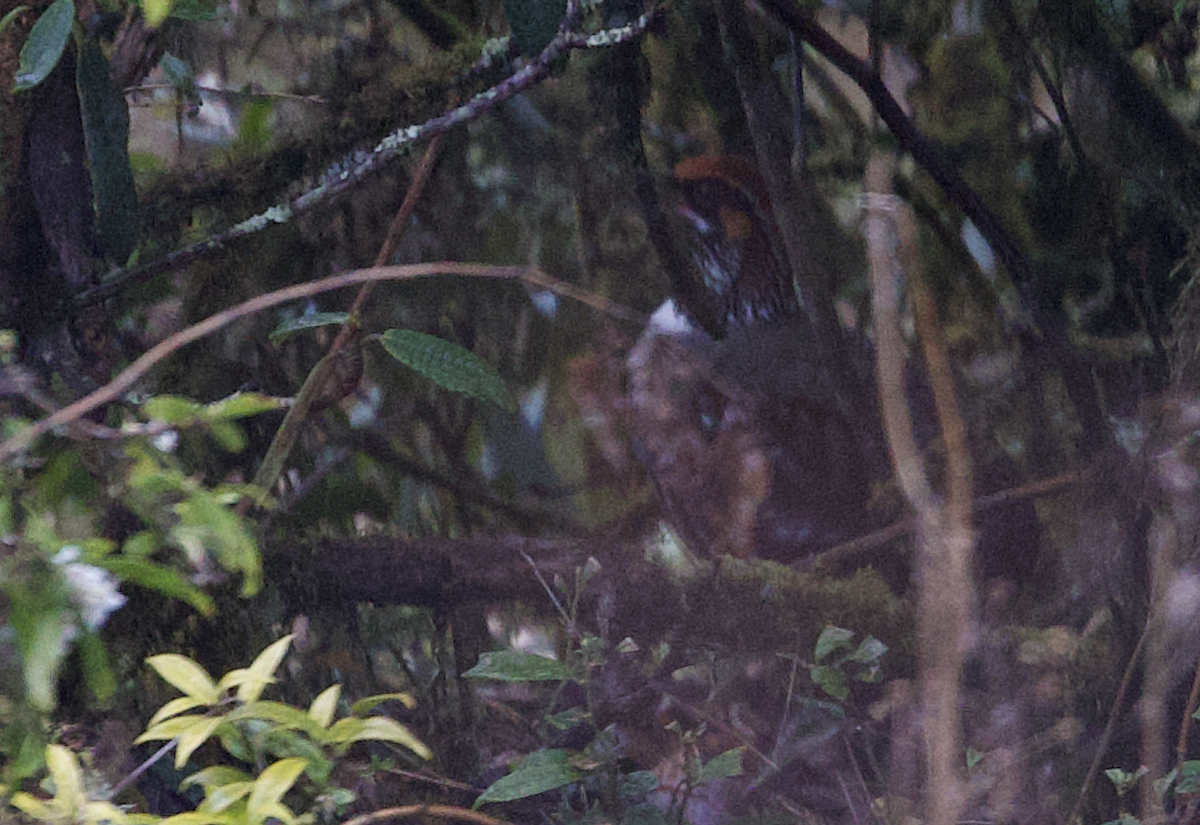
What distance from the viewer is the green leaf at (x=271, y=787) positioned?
1.97 feet

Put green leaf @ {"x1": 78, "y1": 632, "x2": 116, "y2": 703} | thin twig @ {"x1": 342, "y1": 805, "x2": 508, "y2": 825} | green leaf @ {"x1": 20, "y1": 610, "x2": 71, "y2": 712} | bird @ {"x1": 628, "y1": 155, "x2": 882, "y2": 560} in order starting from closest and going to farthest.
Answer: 1. green leaf @ {"x1": 20, "y1": 610, "x2": 71, "y2": 712}
2. green leaf @ {"x1": 78, "y1": 632, "x2": 116, "y2": 703}
3. thin twig @ {"x1": 342, "y1": 805, "x2": 508, "y2": 825}
4. bird @ {"x1": 628, "y1": 155, "x2": 882, "y2": 560}

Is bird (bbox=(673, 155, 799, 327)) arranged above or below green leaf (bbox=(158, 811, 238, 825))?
above

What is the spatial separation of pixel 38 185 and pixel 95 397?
0.49m

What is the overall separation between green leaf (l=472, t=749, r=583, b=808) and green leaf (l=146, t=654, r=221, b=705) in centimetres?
23

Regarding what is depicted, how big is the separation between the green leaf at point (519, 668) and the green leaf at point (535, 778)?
0.22 feet

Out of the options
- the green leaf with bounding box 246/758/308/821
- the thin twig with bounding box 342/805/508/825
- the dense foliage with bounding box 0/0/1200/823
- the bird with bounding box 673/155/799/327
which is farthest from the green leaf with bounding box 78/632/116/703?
the bird with bounding box 673/155/799/327

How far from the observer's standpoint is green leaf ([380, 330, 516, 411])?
2.90 feet

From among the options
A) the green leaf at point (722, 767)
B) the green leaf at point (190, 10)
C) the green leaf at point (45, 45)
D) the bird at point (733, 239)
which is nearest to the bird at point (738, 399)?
the bird at point (733, 239)

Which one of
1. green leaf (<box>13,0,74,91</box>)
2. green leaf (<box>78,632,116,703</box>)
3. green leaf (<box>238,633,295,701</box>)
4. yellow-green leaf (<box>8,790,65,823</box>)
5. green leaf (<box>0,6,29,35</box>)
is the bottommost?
yellow-green leaf (<box>8,790,65,823</box>)

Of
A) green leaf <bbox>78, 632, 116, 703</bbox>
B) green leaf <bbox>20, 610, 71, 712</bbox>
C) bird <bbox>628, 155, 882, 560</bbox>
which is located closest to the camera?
green leaf <bbox>20, 610, 71, 712</bbox>

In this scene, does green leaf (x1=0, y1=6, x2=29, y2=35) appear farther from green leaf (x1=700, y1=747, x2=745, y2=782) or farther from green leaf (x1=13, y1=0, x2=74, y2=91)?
green leaf (x1=700, y1=747, x2=745, y2=782)

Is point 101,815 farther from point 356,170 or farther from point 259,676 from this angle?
point 356,170

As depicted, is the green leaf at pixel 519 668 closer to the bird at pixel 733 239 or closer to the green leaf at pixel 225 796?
the green leaf at pixel 225 796

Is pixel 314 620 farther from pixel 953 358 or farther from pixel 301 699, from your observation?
pixel 953 358
